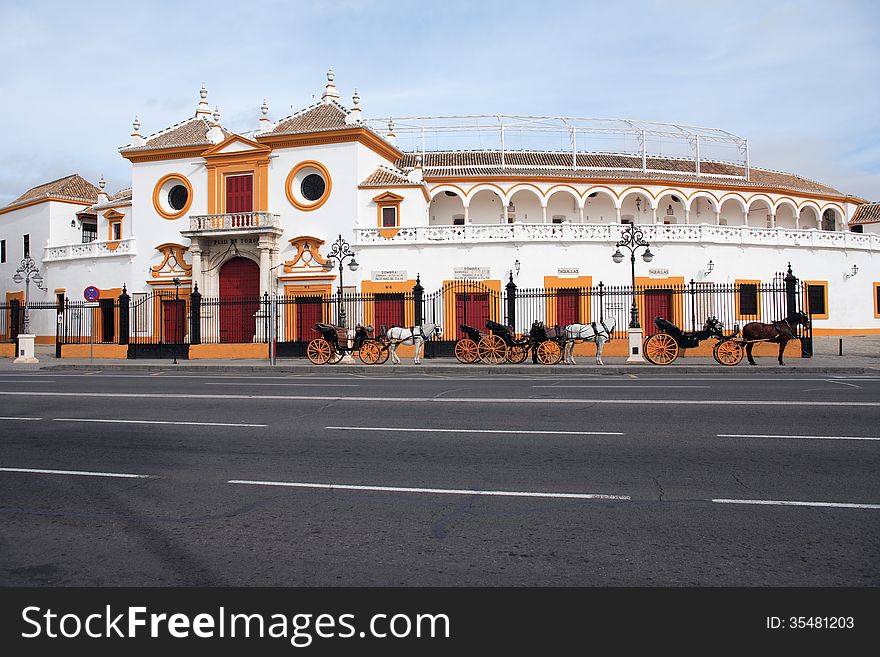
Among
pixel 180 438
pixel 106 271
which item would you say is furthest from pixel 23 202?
pixel 180 438

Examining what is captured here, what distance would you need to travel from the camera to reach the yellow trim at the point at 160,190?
38219 mm

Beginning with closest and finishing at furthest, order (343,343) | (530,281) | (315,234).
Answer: (343,343), (530,281), (315,234)

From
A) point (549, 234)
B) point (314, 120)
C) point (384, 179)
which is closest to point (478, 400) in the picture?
point (549, 234)

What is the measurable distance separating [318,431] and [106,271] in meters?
34.2

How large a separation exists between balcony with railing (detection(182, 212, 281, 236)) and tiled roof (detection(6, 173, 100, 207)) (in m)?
13.5

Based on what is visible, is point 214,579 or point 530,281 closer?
point 214,579

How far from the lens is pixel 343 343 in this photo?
23.6 metres

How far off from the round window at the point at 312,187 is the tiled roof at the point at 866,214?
34226 millimetres

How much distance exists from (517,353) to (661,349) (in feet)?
13.8

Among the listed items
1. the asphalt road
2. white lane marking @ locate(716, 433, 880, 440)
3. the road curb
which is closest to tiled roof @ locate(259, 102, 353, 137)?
the road curb

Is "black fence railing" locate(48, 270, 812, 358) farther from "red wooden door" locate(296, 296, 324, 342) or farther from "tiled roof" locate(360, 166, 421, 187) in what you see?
"tiled roof" locate(360, 166, 421, 187)

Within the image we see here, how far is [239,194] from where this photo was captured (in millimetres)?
37406
